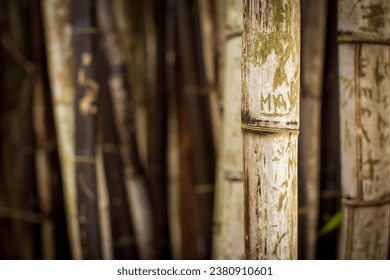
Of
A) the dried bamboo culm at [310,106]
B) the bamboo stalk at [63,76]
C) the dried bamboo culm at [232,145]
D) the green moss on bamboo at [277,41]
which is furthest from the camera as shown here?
the bamboo stalk at [63,76]

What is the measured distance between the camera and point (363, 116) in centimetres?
53

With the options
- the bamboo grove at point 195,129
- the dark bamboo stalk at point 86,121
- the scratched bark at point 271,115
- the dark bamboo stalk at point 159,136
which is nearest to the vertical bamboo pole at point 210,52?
the bamboo grove at point 195,129

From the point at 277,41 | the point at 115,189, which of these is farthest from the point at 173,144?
the point at 277,41

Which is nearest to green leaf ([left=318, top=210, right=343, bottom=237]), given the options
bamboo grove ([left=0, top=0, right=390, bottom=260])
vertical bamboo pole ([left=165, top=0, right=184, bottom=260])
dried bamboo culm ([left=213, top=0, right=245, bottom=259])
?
bamboo grove ([left=0, top=0, right=390, bottom=260])

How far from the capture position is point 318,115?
0.70 meters

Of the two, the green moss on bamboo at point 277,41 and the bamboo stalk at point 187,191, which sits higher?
the green moss on bamboo at point 277,41

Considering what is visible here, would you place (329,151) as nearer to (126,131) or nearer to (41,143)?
(126,131)

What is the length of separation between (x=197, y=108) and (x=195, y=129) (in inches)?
1.7

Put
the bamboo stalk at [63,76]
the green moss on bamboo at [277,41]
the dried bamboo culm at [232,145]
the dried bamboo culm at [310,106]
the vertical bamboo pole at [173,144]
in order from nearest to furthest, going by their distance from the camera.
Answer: the green moss on bamboo at [277,41]
the dried bamboo culm at [232,145]
the dried bamboo culm at [310,106]
the bamboo stalk at [63,76]
the vertical bamboo pole at [173,144]

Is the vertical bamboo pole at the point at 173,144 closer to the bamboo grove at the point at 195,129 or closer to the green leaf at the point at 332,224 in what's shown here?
the bamboo grove at the point at 195,129

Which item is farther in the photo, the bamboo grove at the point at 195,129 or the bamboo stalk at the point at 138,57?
the bamboo stalk at the point at 138,57

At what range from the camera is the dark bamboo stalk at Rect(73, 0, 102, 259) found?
2.26 feet

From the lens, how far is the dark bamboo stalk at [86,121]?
69 centimetres

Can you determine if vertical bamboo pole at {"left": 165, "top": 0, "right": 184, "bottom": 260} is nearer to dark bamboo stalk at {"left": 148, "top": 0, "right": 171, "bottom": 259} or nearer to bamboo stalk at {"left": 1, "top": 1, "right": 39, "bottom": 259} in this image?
dark bamboo stalk at {"left": 148, "top": 0, "right": 171, "bottom": 259}
